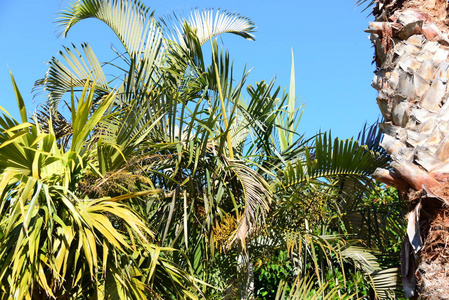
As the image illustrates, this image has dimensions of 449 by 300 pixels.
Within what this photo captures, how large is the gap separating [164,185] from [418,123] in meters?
2.50

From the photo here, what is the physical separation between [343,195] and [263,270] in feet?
6.09

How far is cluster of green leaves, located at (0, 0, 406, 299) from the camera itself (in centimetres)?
330

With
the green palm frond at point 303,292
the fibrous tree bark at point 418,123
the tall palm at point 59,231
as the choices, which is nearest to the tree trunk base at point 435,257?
the fibrous tree bark at point 418,123

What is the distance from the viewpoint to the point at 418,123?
3332mm

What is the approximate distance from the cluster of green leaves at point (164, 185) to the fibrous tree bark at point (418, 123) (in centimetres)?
91

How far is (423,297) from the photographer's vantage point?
3.07 m

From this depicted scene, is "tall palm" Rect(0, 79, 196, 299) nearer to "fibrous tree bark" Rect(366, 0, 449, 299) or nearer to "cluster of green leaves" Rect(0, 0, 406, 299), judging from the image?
"cluster of green leaves" Rect(0, 0, 406, 299)

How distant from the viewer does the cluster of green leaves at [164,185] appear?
330cm

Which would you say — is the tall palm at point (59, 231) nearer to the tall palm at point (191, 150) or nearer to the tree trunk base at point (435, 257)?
the tall palm at point (191, 150)

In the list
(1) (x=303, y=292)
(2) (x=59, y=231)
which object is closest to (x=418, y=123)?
(1) (x=303, y=292)

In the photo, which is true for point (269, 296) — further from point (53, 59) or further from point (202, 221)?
point (53, 59)

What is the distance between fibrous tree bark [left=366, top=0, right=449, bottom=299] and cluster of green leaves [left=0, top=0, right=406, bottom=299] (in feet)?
3.00

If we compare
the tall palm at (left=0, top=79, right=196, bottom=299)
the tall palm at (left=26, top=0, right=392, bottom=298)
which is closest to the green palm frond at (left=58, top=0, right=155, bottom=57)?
the tall palm at (left=26, top=0, right=392, bottom=298)

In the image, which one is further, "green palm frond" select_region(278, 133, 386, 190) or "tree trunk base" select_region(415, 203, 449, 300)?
"green palm frond" select_region(278, 133, 386, 190)
